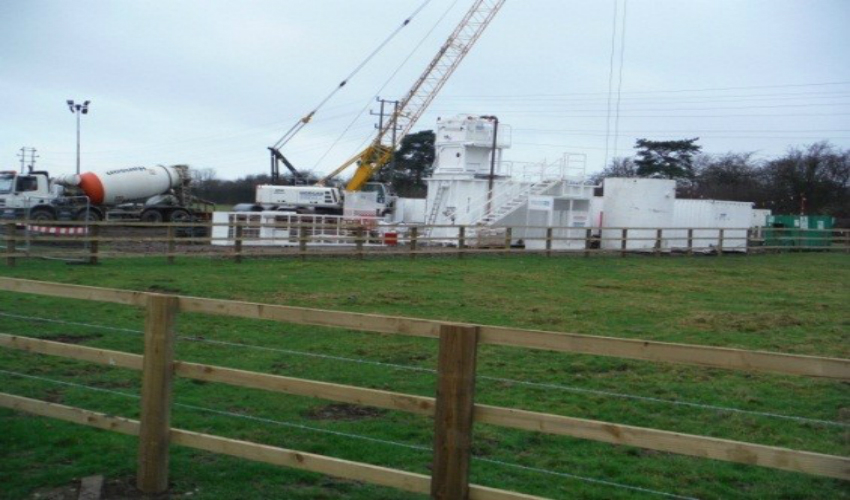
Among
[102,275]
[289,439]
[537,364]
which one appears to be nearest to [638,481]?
[289,439]

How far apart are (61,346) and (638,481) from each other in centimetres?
399

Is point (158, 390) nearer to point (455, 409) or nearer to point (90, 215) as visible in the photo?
point (455, 409)

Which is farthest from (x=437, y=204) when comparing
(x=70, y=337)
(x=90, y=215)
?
(x=70, y=337)

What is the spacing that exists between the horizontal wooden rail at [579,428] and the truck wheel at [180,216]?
33.7 meters

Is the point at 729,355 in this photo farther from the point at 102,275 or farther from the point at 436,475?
the point at 102,275

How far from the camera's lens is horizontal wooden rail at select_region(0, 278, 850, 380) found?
147 inches

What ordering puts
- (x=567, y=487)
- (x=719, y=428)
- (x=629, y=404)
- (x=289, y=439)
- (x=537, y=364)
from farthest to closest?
(x=537, y=364), (x=629, y=404), (x=719, y=428), (x=289, y=439), (x=567, y=487)

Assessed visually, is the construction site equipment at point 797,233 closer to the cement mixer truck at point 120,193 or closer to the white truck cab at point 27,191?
the cement mixer truck at point 120,193

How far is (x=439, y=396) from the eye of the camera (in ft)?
14.5

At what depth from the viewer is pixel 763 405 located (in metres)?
7.54

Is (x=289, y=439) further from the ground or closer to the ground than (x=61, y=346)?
closer to the ground

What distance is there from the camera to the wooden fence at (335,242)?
65.4 ft

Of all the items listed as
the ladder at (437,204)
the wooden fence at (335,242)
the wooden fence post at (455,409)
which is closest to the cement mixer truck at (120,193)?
the wooden fence at (335,242)

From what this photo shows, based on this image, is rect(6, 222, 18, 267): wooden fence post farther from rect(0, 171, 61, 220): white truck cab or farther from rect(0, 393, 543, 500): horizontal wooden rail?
rect(0, 171, 61, 220): white truck cab
